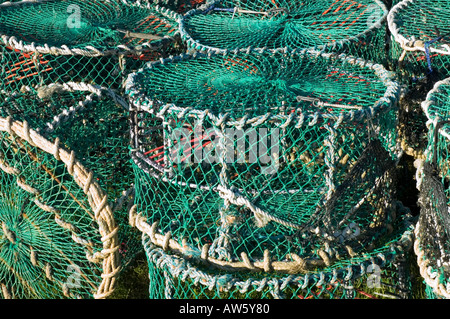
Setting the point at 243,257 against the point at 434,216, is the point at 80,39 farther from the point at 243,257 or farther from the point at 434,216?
the point at 434,216

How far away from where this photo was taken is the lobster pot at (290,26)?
143 inches

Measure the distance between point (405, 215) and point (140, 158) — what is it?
1.21 m

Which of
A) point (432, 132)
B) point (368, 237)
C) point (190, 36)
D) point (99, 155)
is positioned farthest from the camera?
point (190, 36)

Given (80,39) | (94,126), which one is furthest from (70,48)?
(94,126)

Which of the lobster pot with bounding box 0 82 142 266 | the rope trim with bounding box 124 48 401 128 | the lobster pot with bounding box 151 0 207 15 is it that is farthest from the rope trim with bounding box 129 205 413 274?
the lobster pot with bounding box 151 0 207 15

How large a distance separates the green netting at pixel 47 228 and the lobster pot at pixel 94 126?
14 centimetres

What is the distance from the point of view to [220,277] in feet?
8.68

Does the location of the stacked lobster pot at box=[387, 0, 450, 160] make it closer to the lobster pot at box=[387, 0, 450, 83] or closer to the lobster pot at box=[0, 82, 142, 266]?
the lobster pot at box=[387, 0, 450, 83]

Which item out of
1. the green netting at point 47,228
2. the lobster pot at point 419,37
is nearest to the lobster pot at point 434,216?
the lobster pot at point 419,37

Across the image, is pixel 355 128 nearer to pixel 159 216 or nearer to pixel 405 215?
pixel 405 215

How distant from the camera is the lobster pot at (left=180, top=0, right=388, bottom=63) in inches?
143

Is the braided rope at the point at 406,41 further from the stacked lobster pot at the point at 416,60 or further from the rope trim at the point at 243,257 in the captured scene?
the rope trim at the point at 243,257

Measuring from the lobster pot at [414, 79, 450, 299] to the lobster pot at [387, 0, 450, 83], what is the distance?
809mm

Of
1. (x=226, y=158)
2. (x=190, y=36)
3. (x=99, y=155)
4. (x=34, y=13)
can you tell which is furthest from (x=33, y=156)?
(x=34, y=13)
